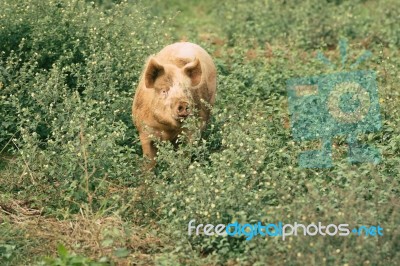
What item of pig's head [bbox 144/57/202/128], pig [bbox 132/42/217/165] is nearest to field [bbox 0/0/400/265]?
pig [bbox 132/42/217/165]

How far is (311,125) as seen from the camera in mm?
9383

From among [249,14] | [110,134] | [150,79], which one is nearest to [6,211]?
[110,134]

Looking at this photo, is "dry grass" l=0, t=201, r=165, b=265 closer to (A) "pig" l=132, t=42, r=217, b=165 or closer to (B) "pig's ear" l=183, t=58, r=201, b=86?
(A) "pig" l=132, t=42, r=217, b=165

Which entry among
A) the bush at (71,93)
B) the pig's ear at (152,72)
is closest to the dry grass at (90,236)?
the bush at (71,93)

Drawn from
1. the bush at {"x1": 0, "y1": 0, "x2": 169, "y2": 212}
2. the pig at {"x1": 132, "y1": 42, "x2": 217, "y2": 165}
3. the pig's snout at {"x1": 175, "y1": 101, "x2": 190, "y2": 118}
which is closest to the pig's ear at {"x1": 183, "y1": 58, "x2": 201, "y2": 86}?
the pig at {"x1": 132, "y1": 42, "x2": 217, "y2": 165}

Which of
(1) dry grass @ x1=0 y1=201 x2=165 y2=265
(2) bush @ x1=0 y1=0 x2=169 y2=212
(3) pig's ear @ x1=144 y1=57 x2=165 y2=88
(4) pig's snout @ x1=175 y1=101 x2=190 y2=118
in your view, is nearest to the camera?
(1) dry grass @ x1=0 y1=201 x2=165 y2=265

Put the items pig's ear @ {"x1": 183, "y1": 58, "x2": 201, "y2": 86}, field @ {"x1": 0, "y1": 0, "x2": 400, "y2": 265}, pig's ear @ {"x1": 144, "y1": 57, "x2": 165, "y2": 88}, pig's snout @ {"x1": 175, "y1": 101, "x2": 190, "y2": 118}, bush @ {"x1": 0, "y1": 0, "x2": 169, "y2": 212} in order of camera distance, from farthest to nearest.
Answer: pig's ear @ {"x1": 183, "y1": 58, "x2": 201, "y2": 86}, pig's ear @ {"x1": 144, "y1": 57, "x2": 165, "y2": 88}, pig's snout @ {"x1": 175, "y1": 101, "x2": 190, "y2": 118}, bush @ {"x1": 0, "y1": 0, "x2": 169, "y2": 212}, field @ {"x1": 0, "y1": 0, "x2": 400, "y2": 265}

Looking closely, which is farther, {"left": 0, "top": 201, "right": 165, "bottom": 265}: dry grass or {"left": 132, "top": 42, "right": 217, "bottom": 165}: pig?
{"left": 132, "top": 42, "right": 217, "bottom": 165}: pig

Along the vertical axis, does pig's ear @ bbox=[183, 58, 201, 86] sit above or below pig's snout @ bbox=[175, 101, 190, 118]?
above

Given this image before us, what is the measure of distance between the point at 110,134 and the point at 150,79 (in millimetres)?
696

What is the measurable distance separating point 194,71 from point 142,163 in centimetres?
105

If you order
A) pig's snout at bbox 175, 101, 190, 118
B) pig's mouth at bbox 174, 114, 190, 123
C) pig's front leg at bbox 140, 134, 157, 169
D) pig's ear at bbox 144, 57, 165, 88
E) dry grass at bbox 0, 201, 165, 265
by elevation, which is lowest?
dry grass at bbox 0, 201, 165, 265

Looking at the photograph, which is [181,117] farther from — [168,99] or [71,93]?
[71,93]

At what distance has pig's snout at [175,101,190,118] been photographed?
27.4ft
